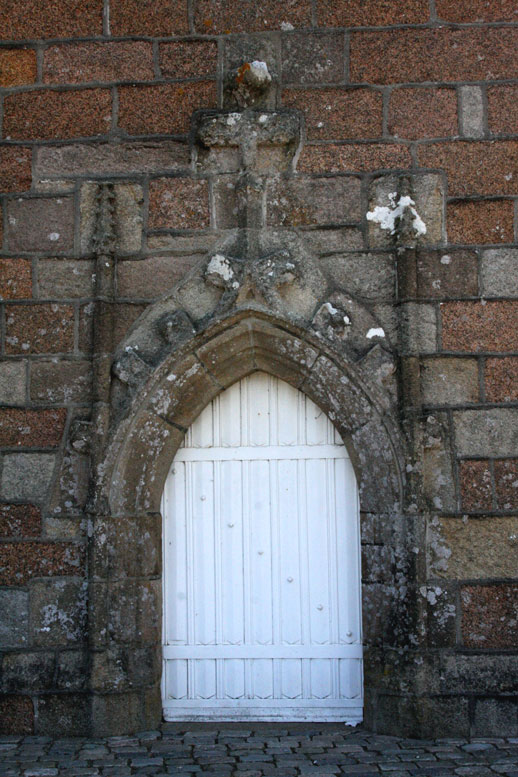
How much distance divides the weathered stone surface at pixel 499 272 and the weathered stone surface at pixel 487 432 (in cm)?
64

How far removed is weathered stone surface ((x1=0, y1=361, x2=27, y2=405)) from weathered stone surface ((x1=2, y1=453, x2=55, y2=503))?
301 mm

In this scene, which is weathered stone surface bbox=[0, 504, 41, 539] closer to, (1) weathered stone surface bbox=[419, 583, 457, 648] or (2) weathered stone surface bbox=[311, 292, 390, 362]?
(2) weathered stone surface bbox=[311, 292, 390, 362]

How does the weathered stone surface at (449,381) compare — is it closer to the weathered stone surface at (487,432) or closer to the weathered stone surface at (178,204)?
the weathered stone surface at (487,432)

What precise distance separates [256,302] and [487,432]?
1412 millimetres

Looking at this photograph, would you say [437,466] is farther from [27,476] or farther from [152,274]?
[27,476]

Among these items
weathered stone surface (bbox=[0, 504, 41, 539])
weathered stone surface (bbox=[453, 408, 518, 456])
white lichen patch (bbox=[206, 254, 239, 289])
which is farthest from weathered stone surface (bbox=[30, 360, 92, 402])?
weathered stone surface (bbox=[453, 408, 518, 456])

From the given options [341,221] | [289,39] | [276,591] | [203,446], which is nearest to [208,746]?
[276,591]

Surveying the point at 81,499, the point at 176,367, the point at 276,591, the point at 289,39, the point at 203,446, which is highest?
the point at 289,39

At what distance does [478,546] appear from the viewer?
4246mm

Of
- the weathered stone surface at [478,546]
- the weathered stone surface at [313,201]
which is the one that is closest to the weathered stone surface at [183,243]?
the weathered stone surface at [313,201]

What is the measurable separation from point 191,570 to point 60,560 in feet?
2.35

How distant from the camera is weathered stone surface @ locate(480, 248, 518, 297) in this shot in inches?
174

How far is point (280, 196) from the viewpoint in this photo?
180 inches

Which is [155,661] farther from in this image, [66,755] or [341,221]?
[341,221]
